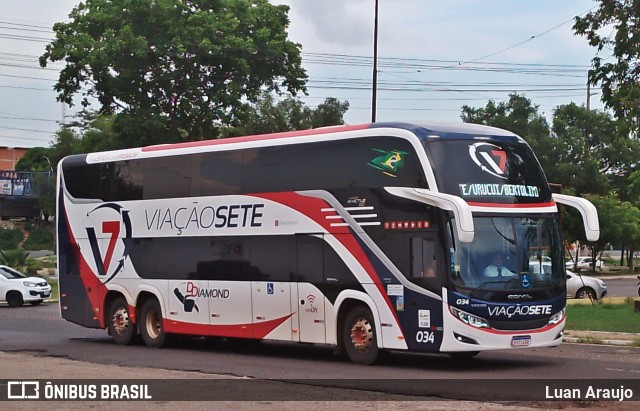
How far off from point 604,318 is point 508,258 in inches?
442

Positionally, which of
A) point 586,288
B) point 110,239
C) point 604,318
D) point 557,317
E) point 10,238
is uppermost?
point 10,238

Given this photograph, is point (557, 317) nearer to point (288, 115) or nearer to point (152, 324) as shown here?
point (152, 324)

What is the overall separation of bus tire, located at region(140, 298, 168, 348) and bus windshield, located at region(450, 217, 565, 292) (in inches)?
330

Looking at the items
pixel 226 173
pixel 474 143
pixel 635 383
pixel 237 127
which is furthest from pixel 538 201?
pixel 237 127

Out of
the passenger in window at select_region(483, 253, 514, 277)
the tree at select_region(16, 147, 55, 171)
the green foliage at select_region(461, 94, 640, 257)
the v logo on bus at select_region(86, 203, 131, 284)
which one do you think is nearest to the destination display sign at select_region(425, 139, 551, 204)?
the passenger in window at select_region(483, 253, 514, 277)

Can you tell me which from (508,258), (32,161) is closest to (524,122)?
(508,258)

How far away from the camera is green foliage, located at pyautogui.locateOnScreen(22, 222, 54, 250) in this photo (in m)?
96.5

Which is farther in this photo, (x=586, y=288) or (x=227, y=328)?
(x=586, y=288)

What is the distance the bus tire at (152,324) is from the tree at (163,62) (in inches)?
1039

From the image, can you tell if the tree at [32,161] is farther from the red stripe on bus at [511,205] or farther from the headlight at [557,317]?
the headlight at [557,317]

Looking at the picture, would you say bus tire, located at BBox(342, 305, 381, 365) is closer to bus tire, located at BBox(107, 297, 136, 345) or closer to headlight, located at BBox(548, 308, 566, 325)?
headlight, located at BBox(548, 308, 566, 325)

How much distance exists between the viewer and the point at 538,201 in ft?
59.4

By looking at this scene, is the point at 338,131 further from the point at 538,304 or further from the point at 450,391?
the point at 450,391

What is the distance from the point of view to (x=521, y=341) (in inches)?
677
